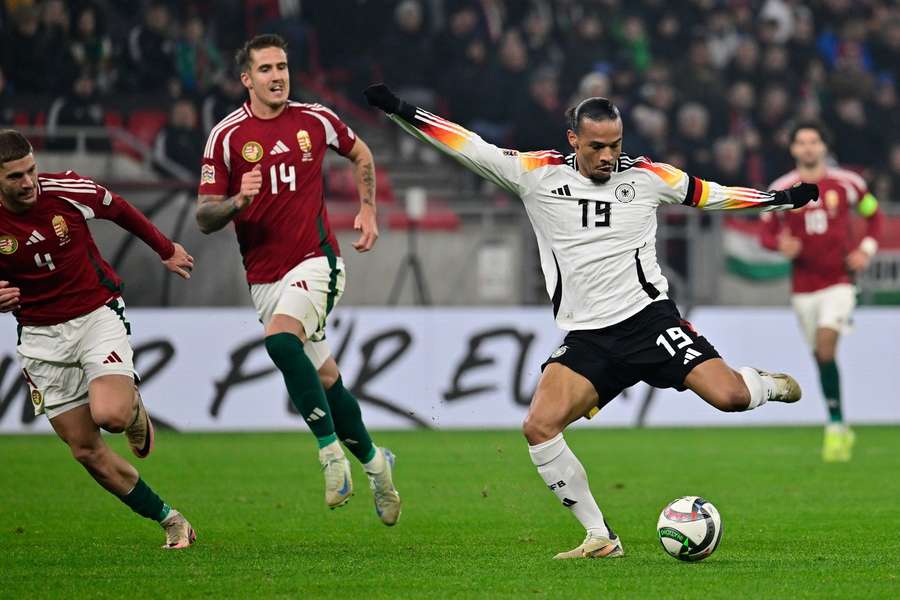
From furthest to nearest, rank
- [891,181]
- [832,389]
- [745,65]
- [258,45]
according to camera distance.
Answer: [745,65]
[891,181]
[832,389]
[258,45]

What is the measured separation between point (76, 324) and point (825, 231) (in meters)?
7.48

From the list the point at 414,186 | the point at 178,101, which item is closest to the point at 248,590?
the point at 178,101

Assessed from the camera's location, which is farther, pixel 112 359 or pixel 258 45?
pixel 258 45

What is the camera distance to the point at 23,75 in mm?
17562

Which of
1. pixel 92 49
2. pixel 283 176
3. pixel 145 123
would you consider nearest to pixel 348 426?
pixel 283 176

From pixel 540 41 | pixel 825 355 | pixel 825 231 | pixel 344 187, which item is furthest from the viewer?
pixel 540 41

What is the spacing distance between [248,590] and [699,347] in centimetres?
254

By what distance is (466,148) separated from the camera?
24.1ft

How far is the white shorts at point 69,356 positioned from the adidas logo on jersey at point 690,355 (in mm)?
2759

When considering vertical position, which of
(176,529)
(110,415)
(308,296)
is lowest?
(176,529)

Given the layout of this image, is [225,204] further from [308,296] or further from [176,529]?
[176,529]

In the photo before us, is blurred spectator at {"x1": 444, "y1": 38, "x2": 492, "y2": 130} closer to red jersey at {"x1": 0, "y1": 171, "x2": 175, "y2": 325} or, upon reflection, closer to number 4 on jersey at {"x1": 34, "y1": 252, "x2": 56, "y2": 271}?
red jersey at {"x1": 0, "y1": 171, "x2": 175, "y2": 325}

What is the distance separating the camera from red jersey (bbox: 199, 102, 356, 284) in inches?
313

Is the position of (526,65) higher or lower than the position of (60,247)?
higher
